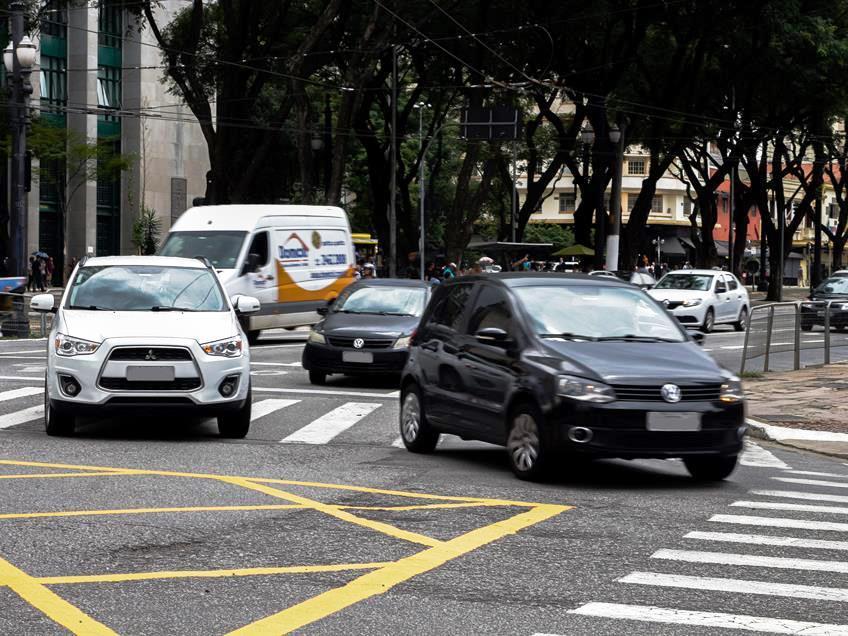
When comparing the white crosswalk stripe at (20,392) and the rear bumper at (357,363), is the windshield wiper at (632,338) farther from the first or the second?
the rear bumper at (357,363)

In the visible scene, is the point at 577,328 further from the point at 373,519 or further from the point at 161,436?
the point at 161,436

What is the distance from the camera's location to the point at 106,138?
65.6 m

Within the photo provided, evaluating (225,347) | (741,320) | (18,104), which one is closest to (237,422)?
(225,347)

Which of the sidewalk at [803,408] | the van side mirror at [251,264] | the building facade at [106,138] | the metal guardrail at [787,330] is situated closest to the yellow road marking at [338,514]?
the sidewalk at [803,408]

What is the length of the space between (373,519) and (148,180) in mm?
64658

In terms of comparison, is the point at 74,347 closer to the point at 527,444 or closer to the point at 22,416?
the point at 22,416

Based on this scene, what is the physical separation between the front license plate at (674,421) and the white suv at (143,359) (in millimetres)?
Result: 4415

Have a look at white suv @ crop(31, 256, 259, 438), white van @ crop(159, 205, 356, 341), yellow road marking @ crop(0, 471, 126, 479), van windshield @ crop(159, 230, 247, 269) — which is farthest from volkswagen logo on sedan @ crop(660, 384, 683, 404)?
van windshield @ crop(159, 230, 247, 269)

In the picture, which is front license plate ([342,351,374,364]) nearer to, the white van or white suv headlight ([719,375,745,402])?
the white van

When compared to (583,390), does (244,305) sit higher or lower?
higher

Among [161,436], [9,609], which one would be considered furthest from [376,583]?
[161,436]

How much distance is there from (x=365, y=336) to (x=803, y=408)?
18.2 feet

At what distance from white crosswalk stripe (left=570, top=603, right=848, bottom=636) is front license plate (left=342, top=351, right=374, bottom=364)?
13.4m

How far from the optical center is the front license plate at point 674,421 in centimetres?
1094
